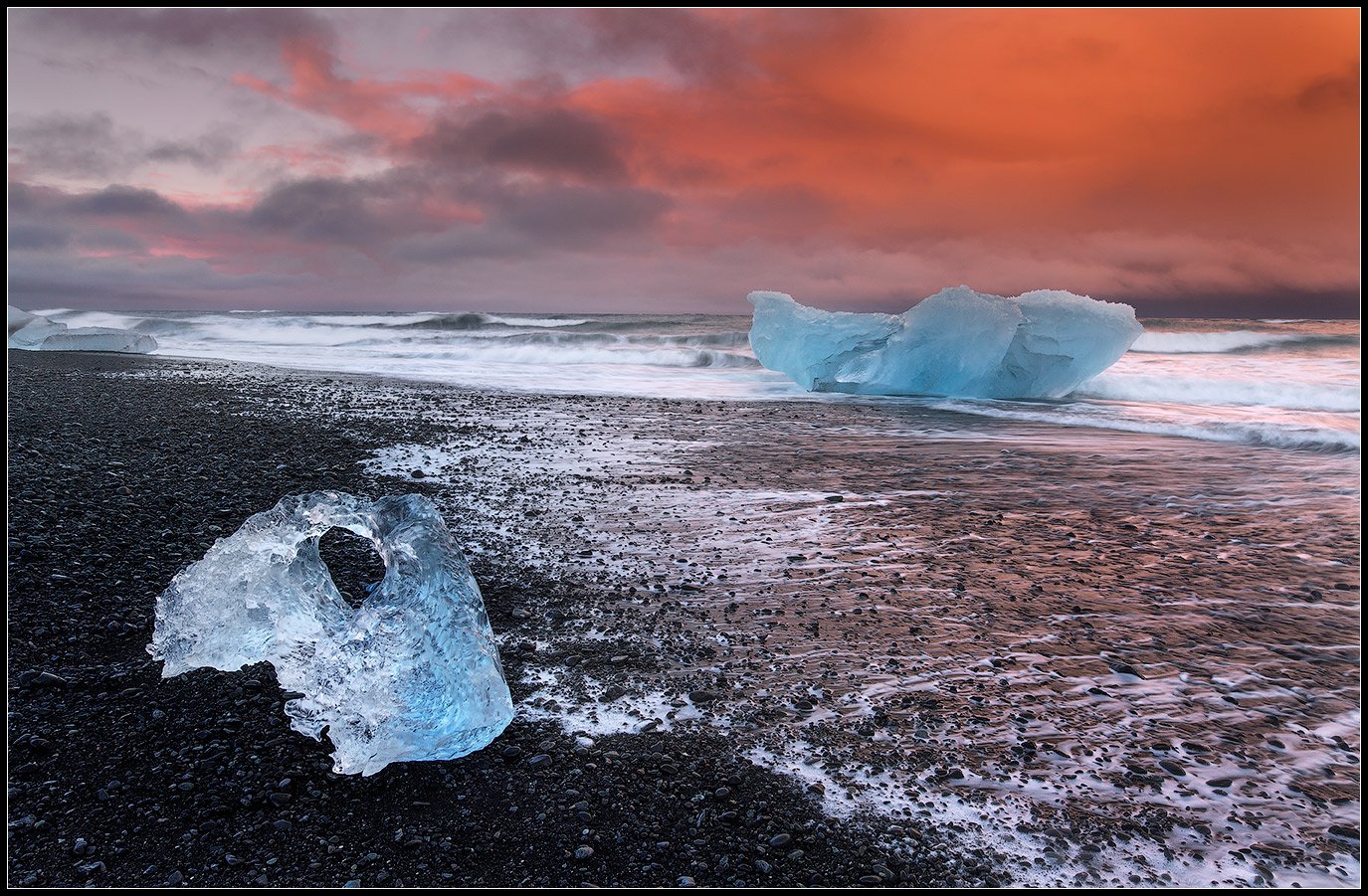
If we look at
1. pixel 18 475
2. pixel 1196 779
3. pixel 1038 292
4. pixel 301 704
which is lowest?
pixel 1196 779

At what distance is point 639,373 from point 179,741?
18.4 meters

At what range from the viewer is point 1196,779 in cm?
266

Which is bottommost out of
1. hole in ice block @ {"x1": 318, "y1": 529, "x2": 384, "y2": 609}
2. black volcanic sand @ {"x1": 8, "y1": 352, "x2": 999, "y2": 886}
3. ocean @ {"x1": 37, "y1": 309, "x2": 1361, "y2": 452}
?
black volcanic sand @ {"x1": 8, "y1": 352, "x2": 999, "y2": 886}

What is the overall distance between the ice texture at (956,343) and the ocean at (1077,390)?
0.53 m

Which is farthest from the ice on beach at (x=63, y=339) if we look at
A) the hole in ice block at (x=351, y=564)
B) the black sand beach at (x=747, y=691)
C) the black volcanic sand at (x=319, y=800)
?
the black volcanic sand at (x=319, y=800)

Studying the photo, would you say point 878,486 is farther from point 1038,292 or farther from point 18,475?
point 1038,292

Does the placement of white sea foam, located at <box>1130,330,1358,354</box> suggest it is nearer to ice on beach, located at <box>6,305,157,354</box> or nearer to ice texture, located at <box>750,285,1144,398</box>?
ice texture, located at <box>750,285,1144,398</box>

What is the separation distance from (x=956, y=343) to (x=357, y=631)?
13.2 metres

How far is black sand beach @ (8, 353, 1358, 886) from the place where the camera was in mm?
2291

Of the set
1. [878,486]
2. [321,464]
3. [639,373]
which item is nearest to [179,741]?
[321,464]

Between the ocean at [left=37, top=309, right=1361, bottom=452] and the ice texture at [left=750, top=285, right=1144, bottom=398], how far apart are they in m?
0.53

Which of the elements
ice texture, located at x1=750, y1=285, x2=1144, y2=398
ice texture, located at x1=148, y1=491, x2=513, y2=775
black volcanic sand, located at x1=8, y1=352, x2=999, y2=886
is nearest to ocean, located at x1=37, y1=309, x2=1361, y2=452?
ice texture, located at x1=750, y1=285, x2=1144, y2=398

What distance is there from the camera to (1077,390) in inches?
627

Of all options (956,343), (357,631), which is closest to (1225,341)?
(956,343)
